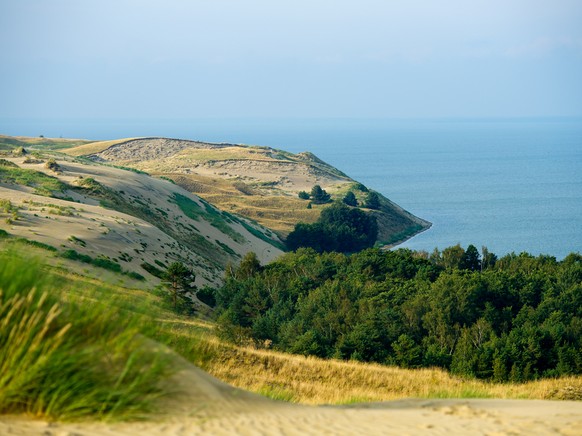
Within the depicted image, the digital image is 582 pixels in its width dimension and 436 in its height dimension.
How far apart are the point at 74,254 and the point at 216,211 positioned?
3699cm

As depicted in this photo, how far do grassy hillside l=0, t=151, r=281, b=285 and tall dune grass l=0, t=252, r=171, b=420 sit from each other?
24.0 m

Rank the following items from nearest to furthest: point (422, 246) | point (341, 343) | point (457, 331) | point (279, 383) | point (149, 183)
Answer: point (279, 383)
point (341, 343)
point (457, 331)
point (149, 183)
point (422, 246)

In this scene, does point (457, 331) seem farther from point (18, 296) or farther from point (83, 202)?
point (83, 202)

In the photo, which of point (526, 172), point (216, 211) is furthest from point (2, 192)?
point (526, 172)

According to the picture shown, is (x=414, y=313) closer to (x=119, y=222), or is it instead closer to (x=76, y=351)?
(x=119, y=222)

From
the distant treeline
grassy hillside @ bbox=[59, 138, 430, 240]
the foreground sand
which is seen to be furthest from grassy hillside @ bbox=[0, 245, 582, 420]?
grassy hillside @ bbox=[59, 138, 430, 240]

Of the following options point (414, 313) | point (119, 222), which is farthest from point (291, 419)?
point (119, 222)

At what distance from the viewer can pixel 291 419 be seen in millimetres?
8273

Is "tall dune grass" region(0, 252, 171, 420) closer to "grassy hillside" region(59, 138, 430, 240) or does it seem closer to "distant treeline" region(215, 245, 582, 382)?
"distant treeline" region(215, 245, 582, 382)

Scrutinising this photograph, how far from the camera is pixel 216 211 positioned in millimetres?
69312

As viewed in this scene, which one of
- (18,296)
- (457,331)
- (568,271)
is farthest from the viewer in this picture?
(568,271)

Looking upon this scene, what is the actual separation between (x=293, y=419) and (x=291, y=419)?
0.03 m

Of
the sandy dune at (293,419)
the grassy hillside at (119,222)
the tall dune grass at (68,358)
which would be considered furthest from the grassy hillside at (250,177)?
the tall dune grass at (68,358)

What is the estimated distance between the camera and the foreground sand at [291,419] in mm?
7254
